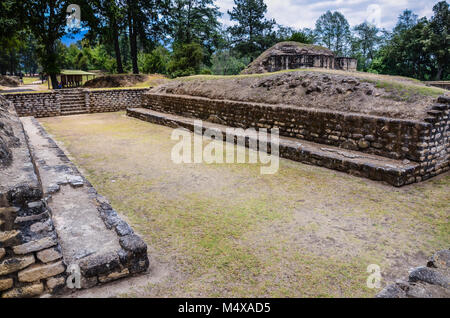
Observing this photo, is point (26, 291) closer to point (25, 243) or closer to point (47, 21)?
point (25, 243)

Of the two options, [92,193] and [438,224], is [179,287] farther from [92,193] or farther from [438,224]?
[438,224]

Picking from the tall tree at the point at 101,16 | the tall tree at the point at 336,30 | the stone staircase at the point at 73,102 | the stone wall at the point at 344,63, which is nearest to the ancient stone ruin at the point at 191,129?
the stone staircase at the point at 73,102

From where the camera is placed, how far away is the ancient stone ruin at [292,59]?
1664cm

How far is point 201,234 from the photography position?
373 cm

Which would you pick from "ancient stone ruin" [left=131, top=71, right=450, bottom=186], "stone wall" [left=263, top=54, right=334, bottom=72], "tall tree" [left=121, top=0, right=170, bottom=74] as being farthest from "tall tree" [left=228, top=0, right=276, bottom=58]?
"ancient stone ruin" [left=131, top=71, right=450, bottom=186]

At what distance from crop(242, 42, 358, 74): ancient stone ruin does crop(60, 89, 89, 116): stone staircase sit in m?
8.77

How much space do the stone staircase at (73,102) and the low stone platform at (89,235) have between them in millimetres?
10896

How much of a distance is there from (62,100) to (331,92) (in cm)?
1246

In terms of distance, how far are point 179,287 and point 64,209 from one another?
6.23 ft

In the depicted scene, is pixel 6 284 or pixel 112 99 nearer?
pixel 6 284

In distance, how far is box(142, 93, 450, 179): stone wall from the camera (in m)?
5.55

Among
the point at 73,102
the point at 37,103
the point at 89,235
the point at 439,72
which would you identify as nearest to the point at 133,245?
the point at 89,235

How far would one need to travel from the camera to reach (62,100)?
14477mm
